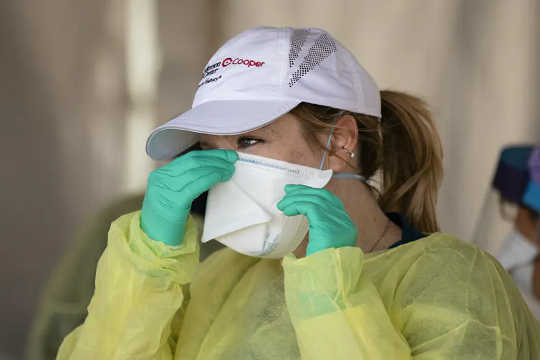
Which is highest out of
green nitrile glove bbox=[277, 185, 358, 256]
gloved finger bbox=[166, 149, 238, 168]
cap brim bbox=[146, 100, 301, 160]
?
cap brim bbox=[146, 100, 301, 160]

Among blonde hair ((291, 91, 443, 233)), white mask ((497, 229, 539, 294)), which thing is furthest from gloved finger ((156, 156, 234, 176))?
white mask ((497, 229, 539, 294))

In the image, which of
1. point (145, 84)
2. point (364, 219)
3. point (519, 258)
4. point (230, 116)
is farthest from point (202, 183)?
point (145, 84)

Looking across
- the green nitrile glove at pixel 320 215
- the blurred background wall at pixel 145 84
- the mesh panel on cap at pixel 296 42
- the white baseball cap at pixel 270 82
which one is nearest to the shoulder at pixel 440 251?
the green nitrile glove at pixel 320 215

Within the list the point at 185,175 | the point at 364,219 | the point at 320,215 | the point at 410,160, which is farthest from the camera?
the point at 410,160

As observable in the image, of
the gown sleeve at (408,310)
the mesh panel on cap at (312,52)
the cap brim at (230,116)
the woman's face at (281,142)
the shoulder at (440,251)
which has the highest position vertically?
the mesh panel on cap at (312,52)

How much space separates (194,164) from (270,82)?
198 mm

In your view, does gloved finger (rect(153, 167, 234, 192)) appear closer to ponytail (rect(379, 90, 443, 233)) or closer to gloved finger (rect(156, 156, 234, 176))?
gloved finger (rect(156, 156, 234, 176))

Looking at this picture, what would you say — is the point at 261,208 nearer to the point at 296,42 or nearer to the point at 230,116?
the point at 230,116

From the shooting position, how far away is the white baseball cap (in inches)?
47.4

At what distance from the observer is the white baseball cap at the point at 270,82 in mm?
1204

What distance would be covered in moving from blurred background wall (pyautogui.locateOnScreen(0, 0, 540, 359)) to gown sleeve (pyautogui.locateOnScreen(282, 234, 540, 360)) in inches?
53.7

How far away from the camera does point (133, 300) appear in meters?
1.30

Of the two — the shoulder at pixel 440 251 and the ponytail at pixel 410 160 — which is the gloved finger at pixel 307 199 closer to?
the shoulder at pixel 440 251

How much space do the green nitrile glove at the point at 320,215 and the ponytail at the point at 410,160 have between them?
0.34 m
